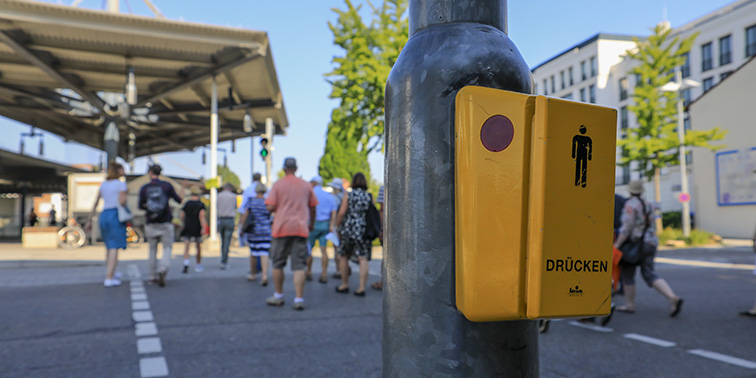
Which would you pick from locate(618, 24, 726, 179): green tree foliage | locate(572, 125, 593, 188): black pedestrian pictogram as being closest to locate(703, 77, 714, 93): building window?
locate(618, 24, 726, 179): green tree foliage

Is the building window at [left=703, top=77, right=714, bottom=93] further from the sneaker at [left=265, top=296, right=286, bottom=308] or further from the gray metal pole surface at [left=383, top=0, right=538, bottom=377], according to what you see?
the gray metal pole surface at [left=383, top=0, right=538, bottom=377]

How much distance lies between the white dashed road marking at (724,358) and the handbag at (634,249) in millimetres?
1966

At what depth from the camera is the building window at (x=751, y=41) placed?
36000 millimetres

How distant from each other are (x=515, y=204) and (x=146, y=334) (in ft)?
15.9

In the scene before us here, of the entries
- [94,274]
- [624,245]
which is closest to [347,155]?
[94,274]

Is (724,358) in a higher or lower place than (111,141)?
lower

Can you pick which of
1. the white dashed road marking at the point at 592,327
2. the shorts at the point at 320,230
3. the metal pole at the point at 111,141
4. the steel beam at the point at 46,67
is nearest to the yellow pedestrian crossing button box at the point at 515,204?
the white dashed road marking at the point at 592,327

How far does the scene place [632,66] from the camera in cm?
4584

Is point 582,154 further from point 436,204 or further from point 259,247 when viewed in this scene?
point 259,247

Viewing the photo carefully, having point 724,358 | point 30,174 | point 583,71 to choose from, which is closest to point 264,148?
point 724,358

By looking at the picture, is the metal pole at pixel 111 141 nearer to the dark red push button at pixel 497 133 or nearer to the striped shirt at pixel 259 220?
the striped shirt at pixel 259 220

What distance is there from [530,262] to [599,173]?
271mm

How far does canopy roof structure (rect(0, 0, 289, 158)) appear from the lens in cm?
1720

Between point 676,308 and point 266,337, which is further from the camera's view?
point 676,308
